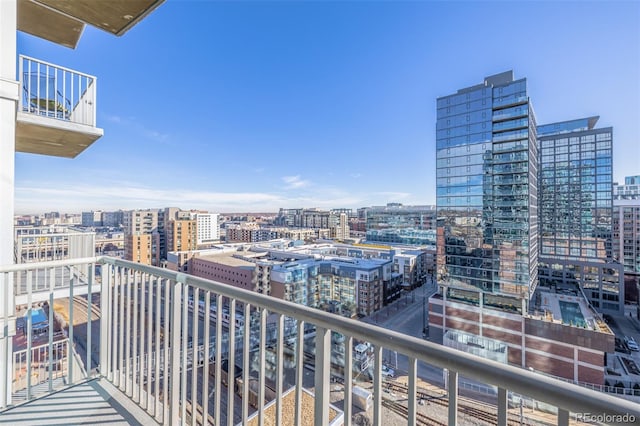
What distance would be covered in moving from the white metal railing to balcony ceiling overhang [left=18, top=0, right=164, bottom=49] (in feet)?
1.46

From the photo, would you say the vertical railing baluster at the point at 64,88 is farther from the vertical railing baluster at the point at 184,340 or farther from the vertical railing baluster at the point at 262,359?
the vertical railing baluster at the point at 262,359

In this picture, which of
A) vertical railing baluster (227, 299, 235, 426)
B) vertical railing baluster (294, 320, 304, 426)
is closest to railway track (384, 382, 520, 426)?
vertical railing baluster (294, 320, 304, 426)

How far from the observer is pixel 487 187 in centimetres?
1112

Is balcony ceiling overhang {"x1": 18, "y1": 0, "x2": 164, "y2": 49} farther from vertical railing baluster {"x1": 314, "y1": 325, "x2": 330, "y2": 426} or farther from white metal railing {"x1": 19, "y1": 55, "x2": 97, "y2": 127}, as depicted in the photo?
vertical railing baluster {"x1": 314, "y1": 325, "x2": 330, "y2": 426}

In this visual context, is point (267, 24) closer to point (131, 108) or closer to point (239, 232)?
point (131, 108)

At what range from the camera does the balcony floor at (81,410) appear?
1380 mm

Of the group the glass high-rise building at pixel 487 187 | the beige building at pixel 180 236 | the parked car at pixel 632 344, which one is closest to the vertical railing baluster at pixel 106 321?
the glass high-rise building at pixel 487 187

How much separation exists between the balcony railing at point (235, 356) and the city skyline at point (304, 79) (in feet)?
5.15

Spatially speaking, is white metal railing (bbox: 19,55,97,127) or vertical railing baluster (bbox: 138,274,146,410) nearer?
vertical railing baluster (bbox: 138,274,146,410)

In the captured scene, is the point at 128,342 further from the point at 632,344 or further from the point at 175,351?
the point at 632,344

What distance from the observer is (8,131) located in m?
1.97

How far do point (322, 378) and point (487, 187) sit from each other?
12.5m

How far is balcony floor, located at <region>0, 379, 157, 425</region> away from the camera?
4.53ft

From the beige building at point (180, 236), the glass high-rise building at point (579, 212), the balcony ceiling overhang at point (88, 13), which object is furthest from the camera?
the beige building at point (180, 236)
